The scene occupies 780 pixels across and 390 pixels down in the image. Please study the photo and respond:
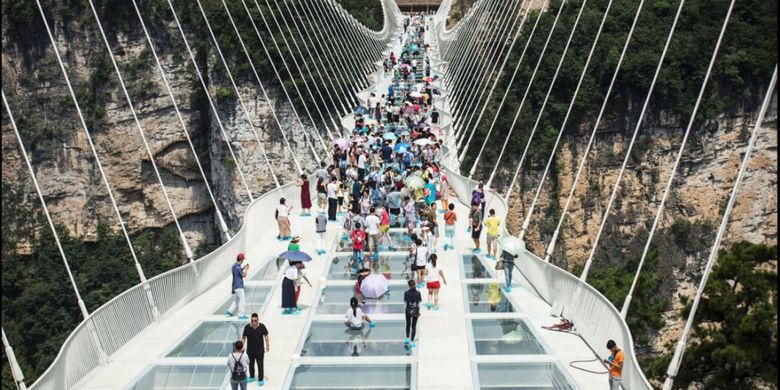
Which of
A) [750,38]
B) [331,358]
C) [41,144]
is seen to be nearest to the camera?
[331,358]

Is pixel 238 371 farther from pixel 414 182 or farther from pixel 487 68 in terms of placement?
pixel 487 68

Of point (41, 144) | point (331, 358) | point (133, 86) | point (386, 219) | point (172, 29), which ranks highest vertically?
point (172, 29)

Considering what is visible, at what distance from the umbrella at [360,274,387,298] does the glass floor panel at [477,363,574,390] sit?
2.94 m

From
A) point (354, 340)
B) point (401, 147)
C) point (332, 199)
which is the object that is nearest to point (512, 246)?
point (354, 340)

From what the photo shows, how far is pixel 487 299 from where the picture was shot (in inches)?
648

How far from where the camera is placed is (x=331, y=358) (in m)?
13.5

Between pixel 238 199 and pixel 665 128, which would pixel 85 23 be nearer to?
pixel 238 199

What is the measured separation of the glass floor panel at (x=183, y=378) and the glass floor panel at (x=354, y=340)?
1555 mm

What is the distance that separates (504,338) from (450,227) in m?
6.07

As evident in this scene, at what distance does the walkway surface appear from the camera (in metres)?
12.8

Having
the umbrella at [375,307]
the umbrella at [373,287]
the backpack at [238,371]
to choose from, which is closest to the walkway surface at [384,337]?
the umbrella at [375,307]

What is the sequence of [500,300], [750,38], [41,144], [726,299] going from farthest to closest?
[41,144]
[750,38]
[726,299]
[500,300]

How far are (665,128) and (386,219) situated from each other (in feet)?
141

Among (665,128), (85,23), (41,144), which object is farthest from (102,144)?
(665,128)
